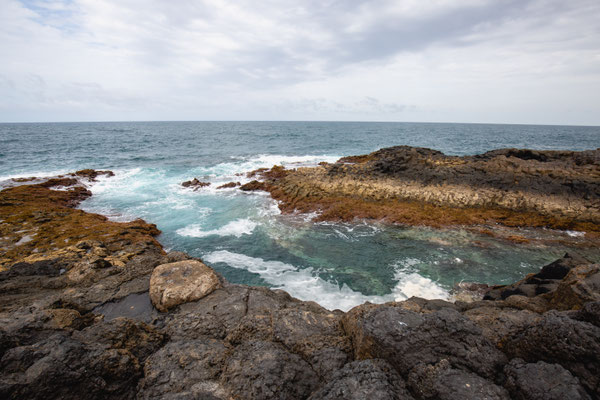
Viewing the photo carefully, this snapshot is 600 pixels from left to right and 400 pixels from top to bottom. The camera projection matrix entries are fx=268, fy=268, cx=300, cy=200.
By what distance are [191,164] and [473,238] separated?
35.5m

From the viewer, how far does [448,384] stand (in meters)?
3.37

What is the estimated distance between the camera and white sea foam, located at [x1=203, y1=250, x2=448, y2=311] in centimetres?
993

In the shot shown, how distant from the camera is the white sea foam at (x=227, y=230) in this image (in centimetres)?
1594

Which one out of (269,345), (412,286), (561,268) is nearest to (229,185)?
(412,286)

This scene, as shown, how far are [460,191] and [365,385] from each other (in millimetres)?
19102

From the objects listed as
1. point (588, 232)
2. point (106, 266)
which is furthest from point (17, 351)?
point (588, 232)

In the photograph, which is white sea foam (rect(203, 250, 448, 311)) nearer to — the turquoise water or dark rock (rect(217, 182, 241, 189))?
the turquoise water

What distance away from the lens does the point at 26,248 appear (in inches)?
424

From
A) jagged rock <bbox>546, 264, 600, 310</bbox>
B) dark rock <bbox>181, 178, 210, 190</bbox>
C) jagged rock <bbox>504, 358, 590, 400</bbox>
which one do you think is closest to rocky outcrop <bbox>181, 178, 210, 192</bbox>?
dark rock <bbox>181, 178, 210, 190</bbox>

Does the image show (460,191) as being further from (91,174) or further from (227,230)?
(91,174)

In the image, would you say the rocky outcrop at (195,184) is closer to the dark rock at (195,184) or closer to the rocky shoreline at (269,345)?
the dark rock at (195,184)

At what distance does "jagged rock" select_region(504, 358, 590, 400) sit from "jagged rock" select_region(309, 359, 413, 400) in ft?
4.11

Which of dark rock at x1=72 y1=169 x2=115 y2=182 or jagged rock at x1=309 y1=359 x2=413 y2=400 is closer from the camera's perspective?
jagged rock at x1=309 y1=359 x2=413 y2=400

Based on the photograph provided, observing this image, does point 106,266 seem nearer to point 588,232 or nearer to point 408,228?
point 408,228
